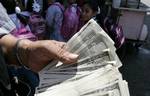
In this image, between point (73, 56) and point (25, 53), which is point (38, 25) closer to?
point (25, 53)

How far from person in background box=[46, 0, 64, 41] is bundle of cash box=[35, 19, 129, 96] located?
340 cm

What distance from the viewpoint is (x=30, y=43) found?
1.28 meters

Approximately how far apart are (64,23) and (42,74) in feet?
11.3

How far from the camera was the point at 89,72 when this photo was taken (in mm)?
1068

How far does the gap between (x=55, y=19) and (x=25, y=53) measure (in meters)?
3.29

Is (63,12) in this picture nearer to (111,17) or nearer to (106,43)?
(111,17)

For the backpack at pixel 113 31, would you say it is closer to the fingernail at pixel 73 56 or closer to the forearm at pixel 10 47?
the forearm at pixel 10 47

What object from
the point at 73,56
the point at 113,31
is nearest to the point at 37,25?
the point at 113,31

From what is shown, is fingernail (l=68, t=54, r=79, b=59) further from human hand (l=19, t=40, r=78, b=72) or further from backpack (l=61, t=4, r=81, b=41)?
backpack (l=61, t=4, r=81, b=41)

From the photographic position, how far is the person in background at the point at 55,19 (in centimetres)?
452

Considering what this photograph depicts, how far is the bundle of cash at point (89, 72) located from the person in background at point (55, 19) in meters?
3.40

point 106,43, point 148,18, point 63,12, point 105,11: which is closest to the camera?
point 106,43

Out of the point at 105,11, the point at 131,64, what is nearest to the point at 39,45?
the point at 105,11

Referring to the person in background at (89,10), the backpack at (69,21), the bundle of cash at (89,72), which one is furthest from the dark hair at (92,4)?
the bundle of cash at (89,72)
